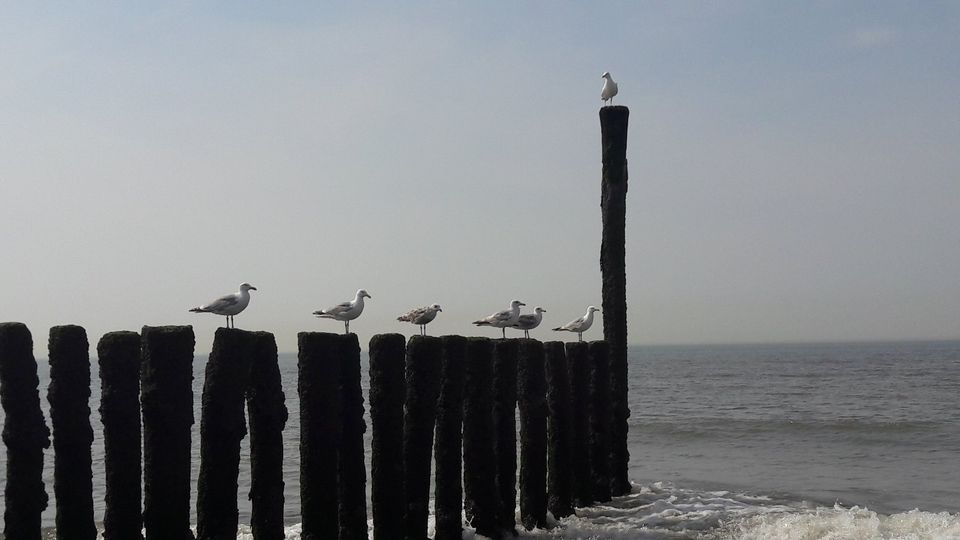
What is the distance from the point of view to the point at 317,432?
9000 millimetres

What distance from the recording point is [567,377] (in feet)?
39.2

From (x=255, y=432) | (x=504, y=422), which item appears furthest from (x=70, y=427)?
(x=504, y=422)

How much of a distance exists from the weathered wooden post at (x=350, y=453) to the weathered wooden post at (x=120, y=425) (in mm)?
1759

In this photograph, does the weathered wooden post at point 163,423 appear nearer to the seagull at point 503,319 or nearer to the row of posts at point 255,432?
the row of posts at point 255,432

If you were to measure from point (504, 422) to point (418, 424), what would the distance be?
55.7 inches

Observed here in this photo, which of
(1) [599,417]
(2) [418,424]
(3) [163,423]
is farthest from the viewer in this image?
(1) [599,417]

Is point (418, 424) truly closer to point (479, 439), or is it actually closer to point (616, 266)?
point (479, 439)

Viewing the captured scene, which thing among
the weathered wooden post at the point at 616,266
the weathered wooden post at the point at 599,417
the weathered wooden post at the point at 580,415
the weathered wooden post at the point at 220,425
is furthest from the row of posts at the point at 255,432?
the weathered wooden post at the point at 616,266

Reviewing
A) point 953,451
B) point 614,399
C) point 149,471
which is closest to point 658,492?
point 614,399

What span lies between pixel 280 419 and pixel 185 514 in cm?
108

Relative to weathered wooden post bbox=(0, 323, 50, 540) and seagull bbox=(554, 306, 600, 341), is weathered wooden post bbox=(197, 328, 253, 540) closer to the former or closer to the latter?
weathered wooden post bbox=(0, 323, 50, 540)

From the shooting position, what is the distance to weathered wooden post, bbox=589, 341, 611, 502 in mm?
12898

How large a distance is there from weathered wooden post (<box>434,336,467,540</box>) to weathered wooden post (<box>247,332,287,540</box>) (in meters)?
1.80

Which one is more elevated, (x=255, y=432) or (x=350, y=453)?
(x=255, y=432)
